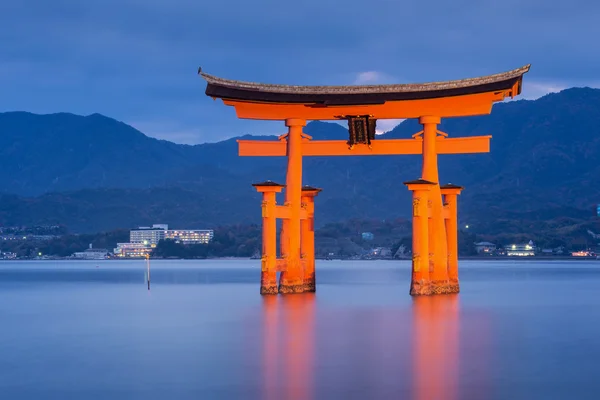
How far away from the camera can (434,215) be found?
39094mm

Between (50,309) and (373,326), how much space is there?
1874 cm

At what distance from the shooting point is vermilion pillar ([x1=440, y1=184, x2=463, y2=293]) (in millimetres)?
41938

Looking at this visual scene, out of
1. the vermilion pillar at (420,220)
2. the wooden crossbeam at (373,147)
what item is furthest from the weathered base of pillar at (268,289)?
the vermilion pillar at (420,220)

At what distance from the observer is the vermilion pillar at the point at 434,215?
3900 centimetres

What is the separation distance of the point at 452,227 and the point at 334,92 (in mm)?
8579

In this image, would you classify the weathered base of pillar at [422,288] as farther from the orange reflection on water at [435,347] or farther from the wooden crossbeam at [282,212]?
the wooden crossbeam at [282,212]

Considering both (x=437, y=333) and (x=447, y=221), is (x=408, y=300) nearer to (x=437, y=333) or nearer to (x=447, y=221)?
(x=447, y=221)

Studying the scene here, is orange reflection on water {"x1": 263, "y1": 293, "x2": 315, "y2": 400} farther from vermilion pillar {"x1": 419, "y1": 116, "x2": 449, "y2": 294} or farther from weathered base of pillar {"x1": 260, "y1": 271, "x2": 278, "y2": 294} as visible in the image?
vermilion pillar {"x1": 419, "y1": 116, "x2": 449, "y2": 294}

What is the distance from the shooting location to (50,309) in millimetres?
44281

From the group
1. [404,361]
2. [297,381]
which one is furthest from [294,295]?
[297,381]

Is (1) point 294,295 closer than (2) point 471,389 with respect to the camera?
No

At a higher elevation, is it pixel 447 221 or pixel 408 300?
pixel 447 221

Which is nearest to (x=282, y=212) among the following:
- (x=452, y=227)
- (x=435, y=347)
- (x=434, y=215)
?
(x=434, y=215)

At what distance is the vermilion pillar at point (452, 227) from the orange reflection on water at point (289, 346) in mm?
6279
